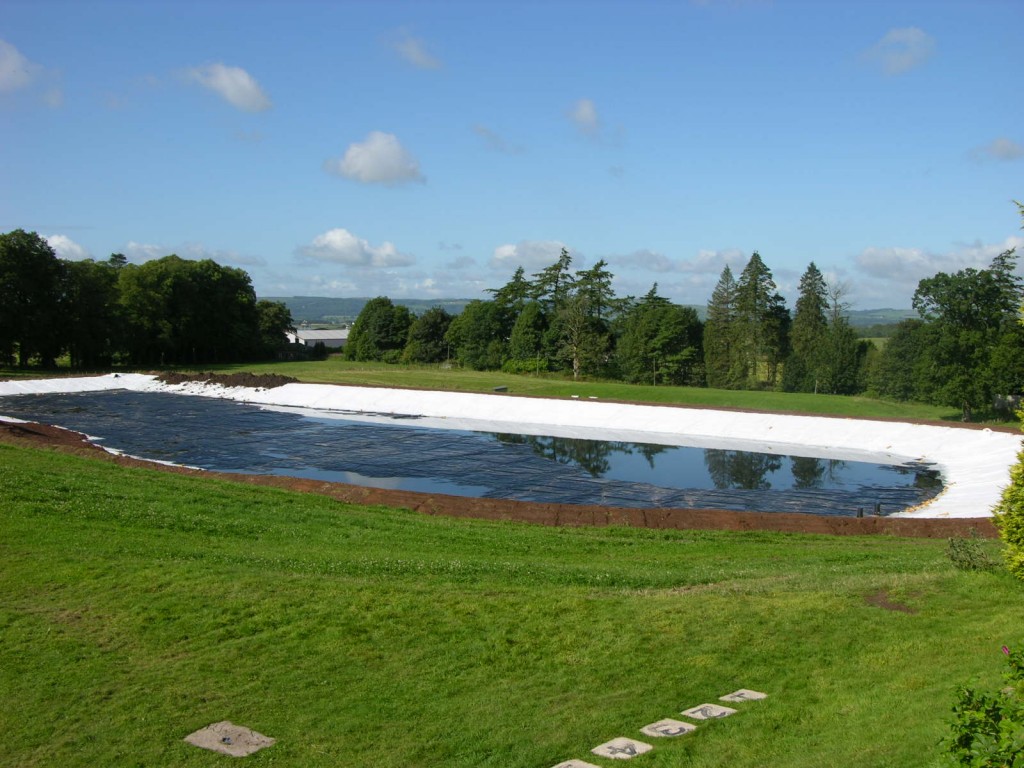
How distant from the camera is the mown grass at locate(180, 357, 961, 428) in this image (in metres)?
41.5

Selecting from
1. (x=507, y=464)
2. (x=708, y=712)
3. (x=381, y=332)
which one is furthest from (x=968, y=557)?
(x=381, y=332)

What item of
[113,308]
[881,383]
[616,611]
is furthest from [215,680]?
[113,308]

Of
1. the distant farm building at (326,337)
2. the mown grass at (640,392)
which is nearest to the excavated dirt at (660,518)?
the mown grass at (640,392)

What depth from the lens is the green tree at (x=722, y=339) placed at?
67562mm

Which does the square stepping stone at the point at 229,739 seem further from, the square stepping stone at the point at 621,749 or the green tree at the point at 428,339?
the green tree at the point at 428,339

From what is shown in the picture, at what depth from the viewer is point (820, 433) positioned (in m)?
35.2

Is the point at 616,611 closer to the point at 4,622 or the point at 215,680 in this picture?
the point at 215,680

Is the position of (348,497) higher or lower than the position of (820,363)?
lower

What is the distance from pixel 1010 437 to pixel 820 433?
7398 millimetres

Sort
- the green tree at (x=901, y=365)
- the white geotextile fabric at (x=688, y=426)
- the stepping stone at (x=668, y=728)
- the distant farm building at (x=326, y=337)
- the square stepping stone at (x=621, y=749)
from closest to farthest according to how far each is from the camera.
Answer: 1. the square stepping stone at (x=621, y=749)
2. the stepping stone at (x=668, y=728)
3. the white geotextile fabric at (x=688, y=426)
4. the green tree at (x=901, y=365)
5. the distant farm building at (x=326, y=337)

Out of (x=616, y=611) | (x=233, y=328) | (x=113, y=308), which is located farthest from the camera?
(x=233, y=328)

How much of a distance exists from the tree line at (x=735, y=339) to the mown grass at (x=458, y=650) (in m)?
32.3

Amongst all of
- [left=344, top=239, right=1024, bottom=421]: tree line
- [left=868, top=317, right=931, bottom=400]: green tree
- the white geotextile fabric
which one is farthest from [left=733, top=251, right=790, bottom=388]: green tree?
the white geotextile fabric

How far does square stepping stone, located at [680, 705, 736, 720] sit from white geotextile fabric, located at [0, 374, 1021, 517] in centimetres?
1680
